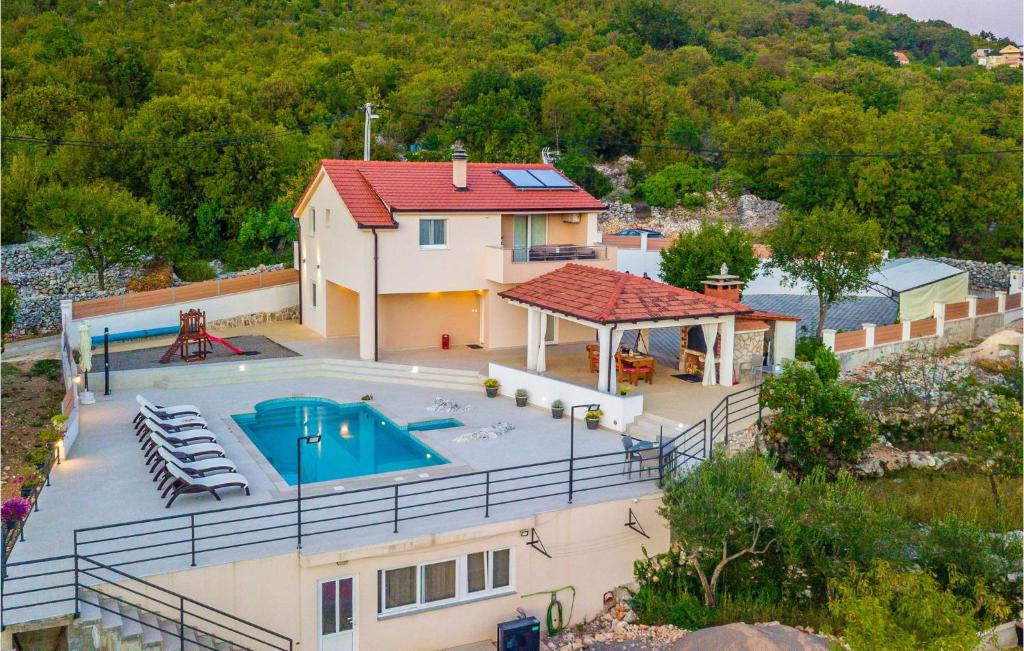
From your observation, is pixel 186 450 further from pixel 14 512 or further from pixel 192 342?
pixel 192 342

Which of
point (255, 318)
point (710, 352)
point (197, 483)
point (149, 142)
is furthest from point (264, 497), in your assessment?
point (149, 142)

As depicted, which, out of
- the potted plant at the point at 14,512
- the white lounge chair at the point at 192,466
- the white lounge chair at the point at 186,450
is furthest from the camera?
the white lounge chair at the point at 186,450

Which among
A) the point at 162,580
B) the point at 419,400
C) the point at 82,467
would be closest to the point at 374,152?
the point at 419,400

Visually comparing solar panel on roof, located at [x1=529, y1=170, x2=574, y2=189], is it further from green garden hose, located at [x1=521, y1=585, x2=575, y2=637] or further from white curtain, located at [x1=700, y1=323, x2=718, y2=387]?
green garden hose, located at [x1=521, y1=585, x2=575, y2=637]

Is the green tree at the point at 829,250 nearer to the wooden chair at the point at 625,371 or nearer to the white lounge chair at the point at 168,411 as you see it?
the wooden chair at the point at 625,371

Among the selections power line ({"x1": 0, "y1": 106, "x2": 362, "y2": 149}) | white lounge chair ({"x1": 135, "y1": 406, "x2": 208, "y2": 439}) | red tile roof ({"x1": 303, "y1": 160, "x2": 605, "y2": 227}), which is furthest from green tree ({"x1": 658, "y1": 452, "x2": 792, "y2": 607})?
power line ({"x1": 0, "y1": 106, "x2": 362, "y2": 149})

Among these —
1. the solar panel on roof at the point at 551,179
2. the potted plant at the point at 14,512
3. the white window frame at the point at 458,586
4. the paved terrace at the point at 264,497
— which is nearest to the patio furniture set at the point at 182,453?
the paved terrace at the point at 264,497

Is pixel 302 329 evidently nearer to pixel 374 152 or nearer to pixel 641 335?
pixel 641 335
